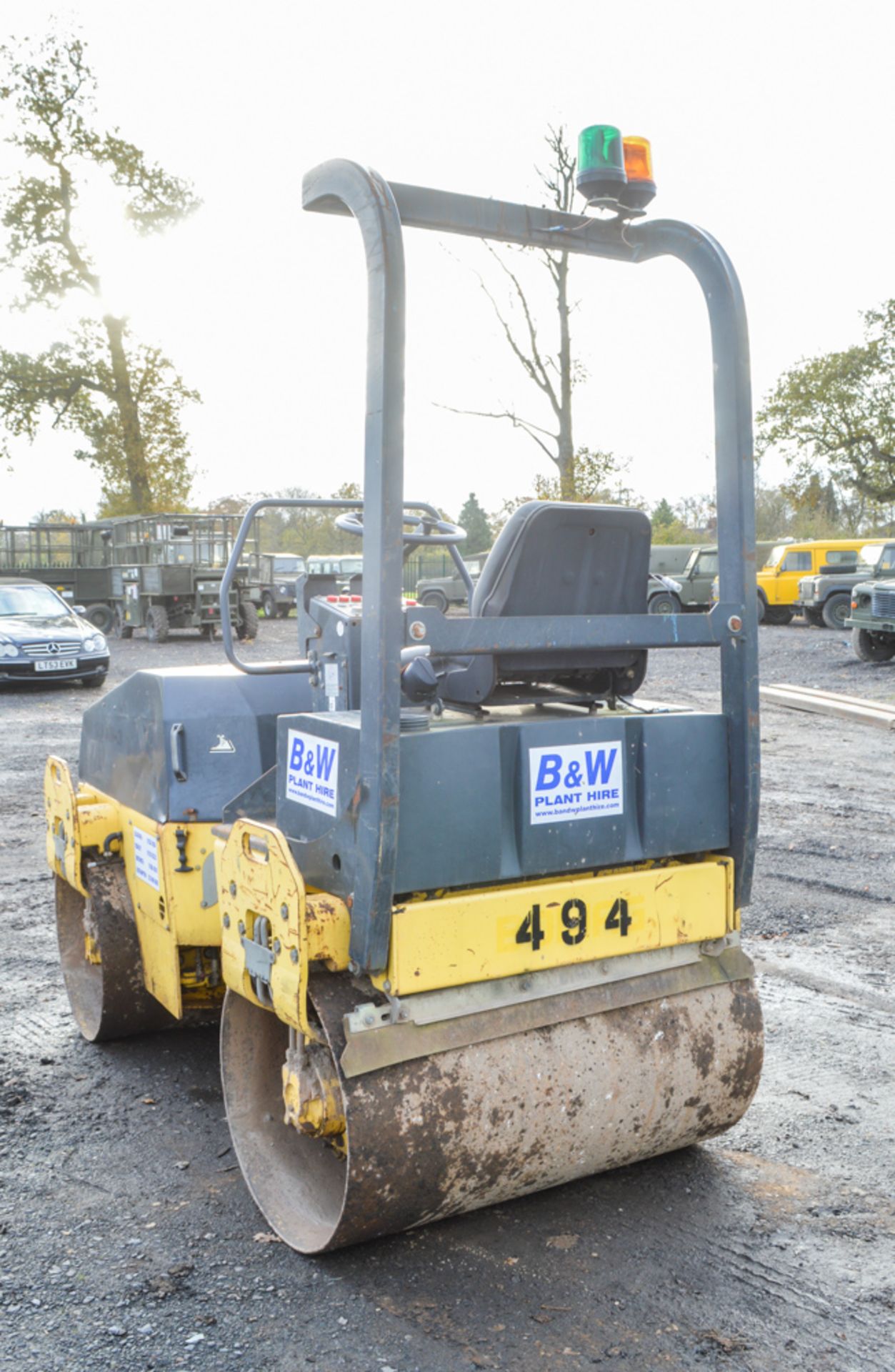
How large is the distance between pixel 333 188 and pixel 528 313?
20.5 metres

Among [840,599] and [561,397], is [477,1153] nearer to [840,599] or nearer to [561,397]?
[561,397]

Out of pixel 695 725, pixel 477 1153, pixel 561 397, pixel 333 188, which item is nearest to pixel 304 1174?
pixel 477 1153

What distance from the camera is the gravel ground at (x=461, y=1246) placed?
2.56m

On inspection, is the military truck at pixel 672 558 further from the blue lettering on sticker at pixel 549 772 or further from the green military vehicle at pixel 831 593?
the blue lettering on sticker at pixel 549 772

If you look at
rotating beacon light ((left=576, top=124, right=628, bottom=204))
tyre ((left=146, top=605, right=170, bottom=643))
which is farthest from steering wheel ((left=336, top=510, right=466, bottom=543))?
tyre ((left=146, top=605, right=170, bottom=643))

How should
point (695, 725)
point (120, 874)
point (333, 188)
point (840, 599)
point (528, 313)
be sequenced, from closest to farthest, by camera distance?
1. point (333, 188)
2. point (695, 725)
3. point (120, 874)
4. point (528, 313)
5. point (840, 599)

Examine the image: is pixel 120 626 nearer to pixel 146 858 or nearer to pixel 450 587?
pixel 450 587

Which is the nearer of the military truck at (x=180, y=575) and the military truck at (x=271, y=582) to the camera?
the military truck at (x=180, y=575)

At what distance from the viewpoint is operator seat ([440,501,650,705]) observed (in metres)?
2.88

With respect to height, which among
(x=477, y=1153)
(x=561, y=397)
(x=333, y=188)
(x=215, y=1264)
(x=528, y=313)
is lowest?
(x=215, y=1264)

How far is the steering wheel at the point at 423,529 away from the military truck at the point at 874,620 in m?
14.0

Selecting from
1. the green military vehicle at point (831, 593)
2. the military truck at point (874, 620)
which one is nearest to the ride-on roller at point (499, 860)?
the military truck at point (874, 620)

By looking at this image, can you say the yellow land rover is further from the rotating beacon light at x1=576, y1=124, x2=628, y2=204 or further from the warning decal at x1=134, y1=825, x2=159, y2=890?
the rotating beacon light at x1=576, y1=124, x2=628, y2=204

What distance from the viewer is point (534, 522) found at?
2.86m
